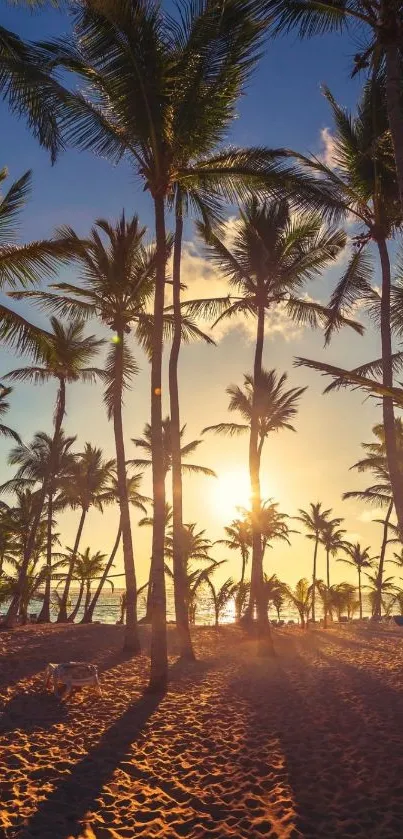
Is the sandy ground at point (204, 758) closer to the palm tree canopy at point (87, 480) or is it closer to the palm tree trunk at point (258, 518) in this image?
the palm tree trunk at point (258, 518)

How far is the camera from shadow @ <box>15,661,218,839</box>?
13.0ft

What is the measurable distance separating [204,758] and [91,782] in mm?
1462

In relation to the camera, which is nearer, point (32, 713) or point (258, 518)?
point (32, 713)

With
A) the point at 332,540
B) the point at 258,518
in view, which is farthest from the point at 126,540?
the point at 332,540

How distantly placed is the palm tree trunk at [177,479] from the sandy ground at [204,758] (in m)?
2.17

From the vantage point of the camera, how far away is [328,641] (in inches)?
819

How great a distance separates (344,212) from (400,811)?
9.82 metres

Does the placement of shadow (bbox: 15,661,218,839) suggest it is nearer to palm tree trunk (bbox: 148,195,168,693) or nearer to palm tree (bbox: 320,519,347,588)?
palm tree trunk (bbox: 148,195,168,693)

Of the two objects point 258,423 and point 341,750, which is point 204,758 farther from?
point 258,423

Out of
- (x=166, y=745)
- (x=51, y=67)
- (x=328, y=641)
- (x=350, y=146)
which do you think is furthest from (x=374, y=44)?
(x=328, y=641)

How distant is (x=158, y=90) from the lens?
9047 mm

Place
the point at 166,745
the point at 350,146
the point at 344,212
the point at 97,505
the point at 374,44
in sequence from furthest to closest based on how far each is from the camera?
the point at 97,505, the point at 350,146, the point at 344,212, the point at 374,44, the point at 166,745

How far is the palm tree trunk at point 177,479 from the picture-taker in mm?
13070

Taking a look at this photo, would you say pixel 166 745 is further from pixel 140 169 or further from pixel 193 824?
pixel 140 169
